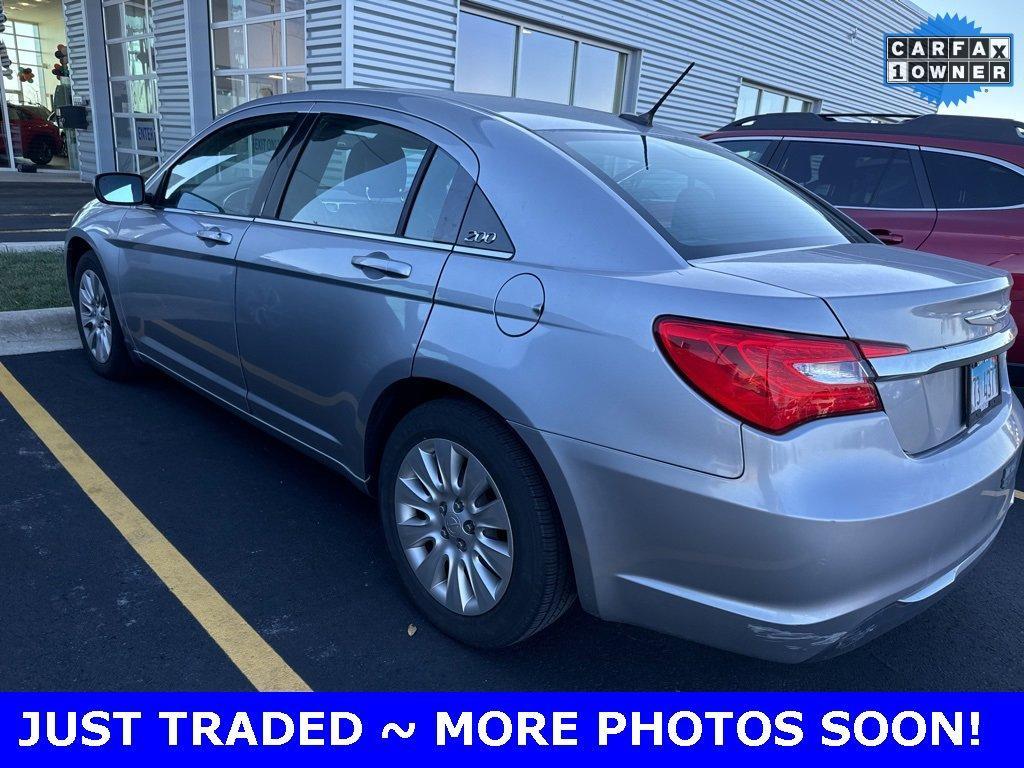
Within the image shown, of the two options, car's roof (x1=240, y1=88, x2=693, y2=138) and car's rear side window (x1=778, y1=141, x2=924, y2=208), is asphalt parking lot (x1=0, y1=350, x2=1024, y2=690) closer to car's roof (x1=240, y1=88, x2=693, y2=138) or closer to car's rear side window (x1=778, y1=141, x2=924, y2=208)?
car's roof (x1=240, y1=88, x2=693, y2=138)

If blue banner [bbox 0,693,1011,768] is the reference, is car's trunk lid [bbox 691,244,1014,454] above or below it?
above

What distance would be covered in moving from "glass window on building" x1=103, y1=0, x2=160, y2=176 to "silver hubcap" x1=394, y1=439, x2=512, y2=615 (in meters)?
13.6

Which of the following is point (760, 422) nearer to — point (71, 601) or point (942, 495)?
point (942, 495)

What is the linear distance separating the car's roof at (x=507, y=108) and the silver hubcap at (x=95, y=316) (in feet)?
6.63

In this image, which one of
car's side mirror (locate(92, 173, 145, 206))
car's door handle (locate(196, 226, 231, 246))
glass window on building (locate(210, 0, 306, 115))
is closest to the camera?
car's door handle (locate(196, 226, 231, 246))

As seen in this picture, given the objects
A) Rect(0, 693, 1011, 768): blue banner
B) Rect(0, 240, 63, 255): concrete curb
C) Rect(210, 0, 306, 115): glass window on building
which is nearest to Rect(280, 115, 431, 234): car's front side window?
Rect(0, 693, 1011, 768): blue banner

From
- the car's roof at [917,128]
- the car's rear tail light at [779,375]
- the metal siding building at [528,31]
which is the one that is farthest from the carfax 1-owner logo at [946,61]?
the car's rear tail light at [779,375]

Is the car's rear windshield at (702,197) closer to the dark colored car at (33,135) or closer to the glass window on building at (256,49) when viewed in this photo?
the glass window on building at (256,49)

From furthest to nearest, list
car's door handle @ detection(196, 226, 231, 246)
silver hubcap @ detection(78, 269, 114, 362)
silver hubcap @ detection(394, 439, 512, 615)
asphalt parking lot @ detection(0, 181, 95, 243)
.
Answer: asphalt parking lot @ detection(0, 181, 95, 243), silver hubcap @ detection(78, 269, 114, 362), car's door handle @ detection(196, 226, 231, 246), silver hubcap @ detection(394, 439, 512, 615)

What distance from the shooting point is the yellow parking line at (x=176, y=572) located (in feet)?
7.53

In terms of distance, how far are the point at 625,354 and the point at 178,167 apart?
296cm

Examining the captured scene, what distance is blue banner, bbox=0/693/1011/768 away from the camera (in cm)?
205

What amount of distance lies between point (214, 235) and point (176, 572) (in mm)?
1389

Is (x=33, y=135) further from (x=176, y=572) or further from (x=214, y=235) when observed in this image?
(x=176, y=572)
